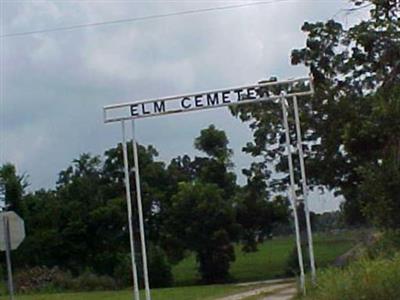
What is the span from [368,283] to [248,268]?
119 feet

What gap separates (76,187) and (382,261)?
40.9 meters

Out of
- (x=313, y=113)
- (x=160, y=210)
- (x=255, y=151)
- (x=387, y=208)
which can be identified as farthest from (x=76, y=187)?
(x=387, y=208)

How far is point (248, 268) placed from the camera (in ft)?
183

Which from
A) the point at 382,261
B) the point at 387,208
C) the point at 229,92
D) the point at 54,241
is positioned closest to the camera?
the point at 382,261

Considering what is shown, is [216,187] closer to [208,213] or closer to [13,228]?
[208,213]

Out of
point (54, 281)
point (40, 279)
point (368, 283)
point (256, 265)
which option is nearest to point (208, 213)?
point (256, 265)

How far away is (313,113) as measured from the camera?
41.5 meters

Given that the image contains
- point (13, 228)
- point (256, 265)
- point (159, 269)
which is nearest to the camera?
point (13, 228)

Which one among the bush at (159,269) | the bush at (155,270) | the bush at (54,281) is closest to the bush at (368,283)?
the bush at (155,270)

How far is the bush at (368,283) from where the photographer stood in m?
19.6

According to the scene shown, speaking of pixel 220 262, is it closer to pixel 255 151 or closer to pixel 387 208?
pixel 255 151

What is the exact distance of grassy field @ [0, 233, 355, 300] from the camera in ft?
145

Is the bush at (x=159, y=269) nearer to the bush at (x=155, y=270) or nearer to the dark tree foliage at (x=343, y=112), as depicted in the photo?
the bush at (x=155, y=270)

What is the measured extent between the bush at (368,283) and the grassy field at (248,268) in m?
20.5
